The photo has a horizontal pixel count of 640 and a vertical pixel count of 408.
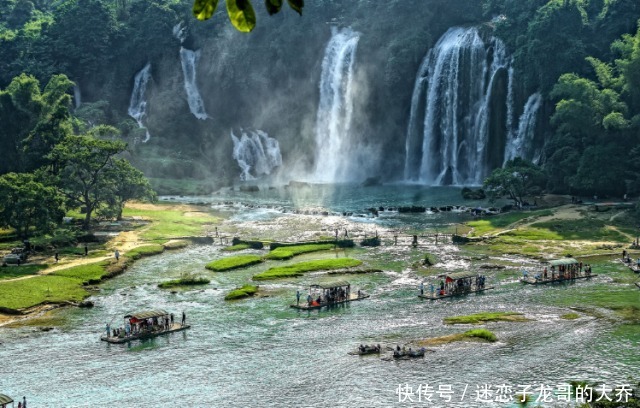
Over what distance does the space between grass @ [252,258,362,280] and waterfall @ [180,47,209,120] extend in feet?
351

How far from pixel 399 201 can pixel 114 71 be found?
84.7 meters

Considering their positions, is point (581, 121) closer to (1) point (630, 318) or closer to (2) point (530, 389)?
(1) point (630, 318)

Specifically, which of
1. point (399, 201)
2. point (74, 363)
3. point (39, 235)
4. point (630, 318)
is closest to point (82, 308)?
point (74, 363)

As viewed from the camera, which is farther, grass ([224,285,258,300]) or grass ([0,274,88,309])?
grass ([224,285,258,300])

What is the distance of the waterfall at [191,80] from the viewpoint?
18700cm

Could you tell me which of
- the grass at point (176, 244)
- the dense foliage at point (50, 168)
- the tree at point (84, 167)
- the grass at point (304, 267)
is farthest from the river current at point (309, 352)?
the tree at point (84, 167)

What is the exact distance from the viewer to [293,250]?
310 ft

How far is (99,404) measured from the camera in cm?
4872

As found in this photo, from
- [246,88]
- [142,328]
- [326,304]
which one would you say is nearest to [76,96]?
[246,88]

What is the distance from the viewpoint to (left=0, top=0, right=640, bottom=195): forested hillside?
443 feet

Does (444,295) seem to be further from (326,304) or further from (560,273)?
(560,273)

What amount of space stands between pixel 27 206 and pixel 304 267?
33.4 m

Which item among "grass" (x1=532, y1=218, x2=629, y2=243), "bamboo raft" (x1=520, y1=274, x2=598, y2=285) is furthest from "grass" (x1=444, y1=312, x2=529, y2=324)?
"grass" (x1=532, y1=218, x2=629, y2=243)

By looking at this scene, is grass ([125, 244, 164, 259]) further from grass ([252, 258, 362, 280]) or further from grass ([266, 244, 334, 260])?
grass ([252, 258, 362, 280])
